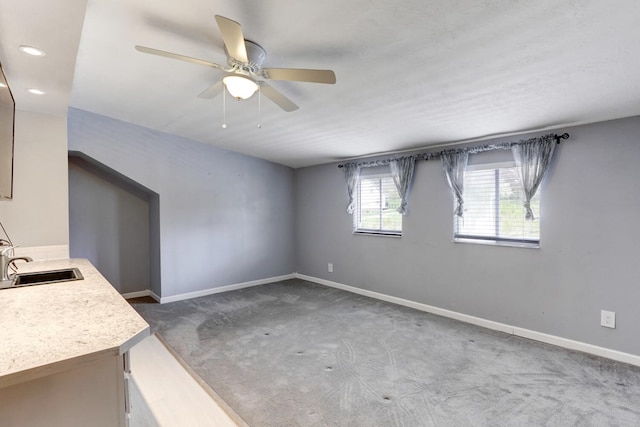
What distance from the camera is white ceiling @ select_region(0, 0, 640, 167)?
1.61m

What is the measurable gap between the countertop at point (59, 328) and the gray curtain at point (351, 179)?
3632 mm

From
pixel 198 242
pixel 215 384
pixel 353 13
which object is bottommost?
pixel 215 384

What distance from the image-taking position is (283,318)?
3811 mm

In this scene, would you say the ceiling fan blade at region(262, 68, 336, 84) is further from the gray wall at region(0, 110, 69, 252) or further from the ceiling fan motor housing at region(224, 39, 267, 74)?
the gray wall at region(0, 110, 69, 252)

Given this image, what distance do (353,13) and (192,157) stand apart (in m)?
3.68

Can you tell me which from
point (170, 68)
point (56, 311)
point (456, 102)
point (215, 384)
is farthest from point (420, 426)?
point (170, 68)

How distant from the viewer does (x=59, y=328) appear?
1.13 metres

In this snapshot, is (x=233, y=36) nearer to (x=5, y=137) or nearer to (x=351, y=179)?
(x=5, y=137)

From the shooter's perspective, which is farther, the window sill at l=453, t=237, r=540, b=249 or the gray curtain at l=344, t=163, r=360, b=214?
the gray curtain at l=344, t=163, r=360, b=214

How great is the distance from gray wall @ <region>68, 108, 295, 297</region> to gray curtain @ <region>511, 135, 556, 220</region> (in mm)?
3839

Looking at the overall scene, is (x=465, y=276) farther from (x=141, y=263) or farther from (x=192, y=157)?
(x=141, y=263)

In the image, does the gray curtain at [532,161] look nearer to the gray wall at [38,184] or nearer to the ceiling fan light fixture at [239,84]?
the ceiling fan light fixture at [239,84]

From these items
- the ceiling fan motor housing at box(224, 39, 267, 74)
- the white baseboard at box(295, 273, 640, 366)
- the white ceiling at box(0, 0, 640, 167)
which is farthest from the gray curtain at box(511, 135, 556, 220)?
the ceiling fan motor housing at box(224, 39, 267, 74)

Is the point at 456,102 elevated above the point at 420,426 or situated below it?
above
